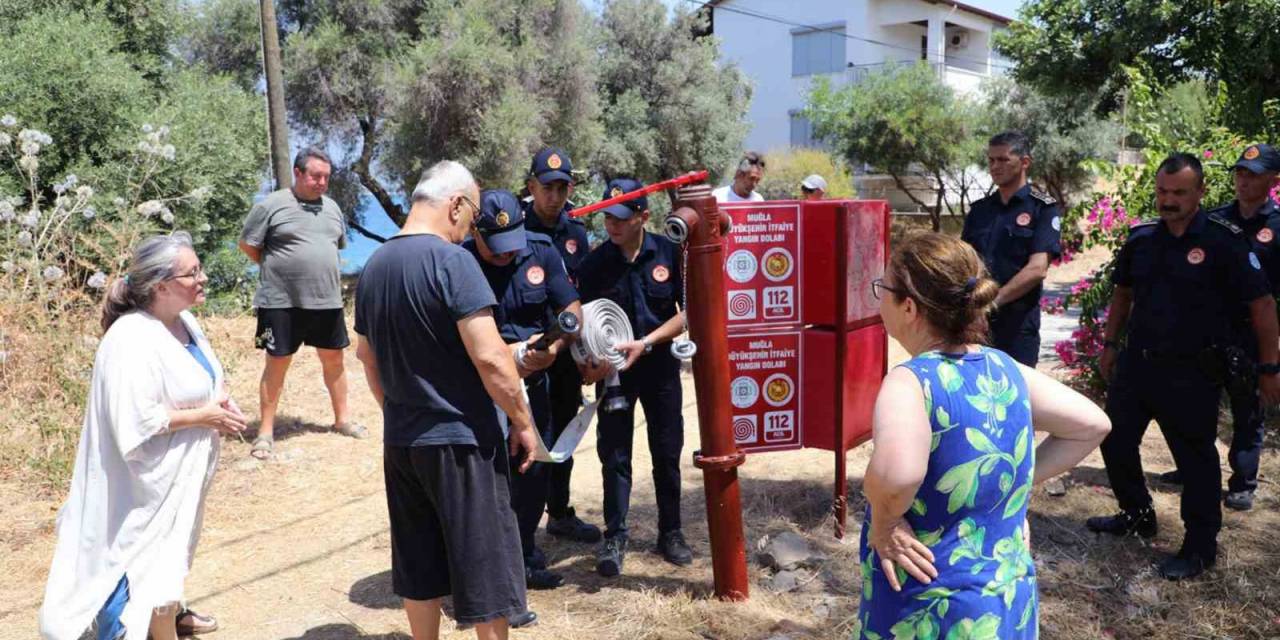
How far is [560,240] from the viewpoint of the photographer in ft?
14.8

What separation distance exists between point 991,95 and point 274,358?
87.3 feet

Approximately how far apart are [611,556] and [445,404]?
1751 mm

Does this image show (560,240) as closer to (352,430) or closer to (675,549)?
(675,549)

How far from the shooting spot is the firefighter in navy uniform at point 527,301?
373 cm

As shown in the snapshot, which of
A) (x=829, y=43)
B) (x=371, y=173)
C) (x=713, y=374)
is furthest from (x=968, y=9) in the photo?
(x=713, y=374)

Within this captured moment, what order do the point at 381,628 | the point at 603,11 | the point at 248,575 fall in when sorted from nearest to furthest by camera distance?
the point at 381,628 < the point at 248,575 < the point at 603,11

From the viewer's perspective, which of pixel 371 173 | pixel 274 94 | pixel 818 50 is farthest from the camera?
pixel 818 50

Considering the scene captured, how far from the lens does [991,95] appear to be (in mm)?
28281

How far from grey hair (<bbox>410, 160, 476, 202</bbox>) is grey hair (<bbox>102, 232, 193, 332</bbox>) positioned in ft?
3.10

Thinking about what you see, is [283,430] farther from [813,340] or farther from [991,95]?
[991,95]

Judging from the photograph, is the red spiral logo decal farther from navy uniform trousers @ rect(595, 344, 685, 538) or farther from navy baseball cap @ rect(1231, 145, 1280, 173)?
navy baseball cap @ rect(1231, 145, 1280, 173)

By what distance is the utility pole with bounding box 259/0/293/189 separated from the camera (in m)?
9.94

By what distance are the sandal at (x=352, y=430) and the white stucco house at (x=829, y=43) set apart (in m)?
28.3

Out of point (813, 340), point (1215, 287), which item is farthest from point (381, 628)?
point (1215, 287)
